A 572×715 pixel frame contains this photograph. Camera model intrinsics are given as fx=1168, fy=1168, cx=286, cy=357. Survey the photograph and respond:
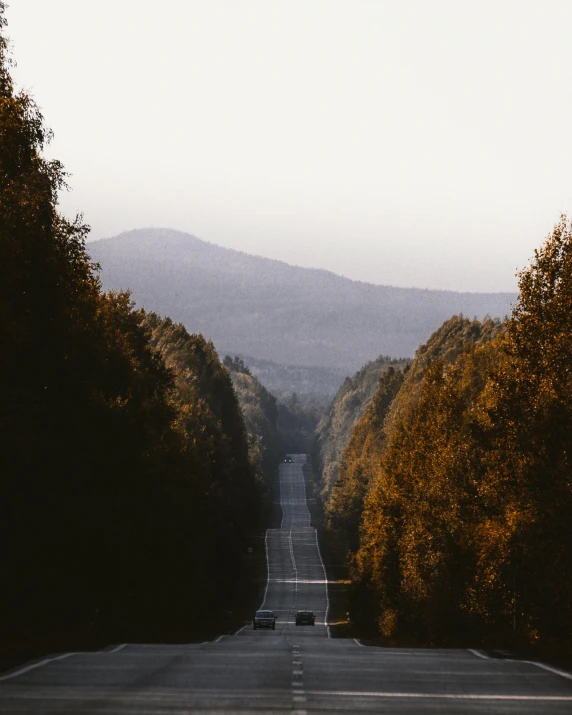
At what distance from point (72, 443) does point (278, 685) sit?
18.9 meters

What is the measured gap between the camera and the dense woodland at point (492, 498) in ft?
124

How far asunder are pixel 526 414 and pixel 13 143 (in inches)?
722

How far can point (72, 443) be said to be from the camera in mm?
36281

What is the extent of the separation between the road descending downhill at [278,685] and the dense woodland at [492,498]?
11161mm

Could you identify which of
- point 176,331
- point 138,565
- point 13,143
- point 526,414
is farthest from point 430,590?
point 176,331

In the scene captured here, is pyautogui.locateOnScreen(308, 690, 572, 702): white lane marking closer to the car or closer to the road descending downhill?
the road descending downhill

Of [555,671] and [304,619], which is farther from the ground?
[555,671]

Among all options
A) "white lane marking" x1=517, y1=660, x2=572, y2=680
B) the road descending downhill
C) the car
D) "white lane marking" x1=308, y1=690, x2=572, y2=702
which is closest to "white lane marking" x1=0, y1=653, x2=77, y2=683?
the road descending downhill

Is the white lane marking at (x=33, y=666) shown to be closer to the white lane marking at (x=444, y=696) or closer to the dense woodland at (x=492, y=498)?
the white lane marking at (x=444, y=696)

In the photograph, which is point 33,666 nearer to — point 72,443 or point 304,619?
point 72,443

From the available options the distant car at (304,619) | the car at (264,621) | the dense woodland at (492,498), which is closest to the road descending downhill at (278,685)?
the dense woodland at (492,498)

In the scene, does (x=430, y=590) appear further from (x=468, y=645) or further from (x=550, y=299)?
(x=550, y=299)

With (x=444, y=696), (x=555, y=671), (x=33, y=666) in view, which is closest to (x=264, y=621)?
(x=555, y=671)

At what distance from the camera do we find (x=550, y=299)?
39938 mm
